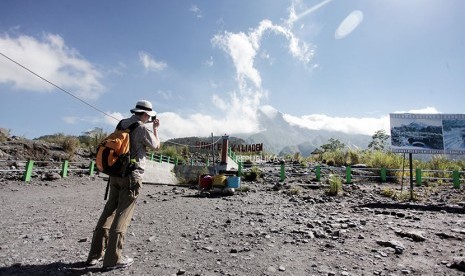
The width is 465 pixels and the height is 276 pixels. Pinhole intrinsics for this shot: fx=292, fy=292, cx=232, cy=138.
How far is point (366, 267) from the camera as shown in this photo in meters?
3.73

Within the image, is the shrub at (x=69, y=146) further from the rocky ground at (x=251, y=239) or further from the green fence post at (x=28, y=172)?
the rocky ground at (x=251, y=239)

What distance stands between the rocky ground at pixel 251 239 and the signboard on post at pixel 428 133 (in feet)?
11.0

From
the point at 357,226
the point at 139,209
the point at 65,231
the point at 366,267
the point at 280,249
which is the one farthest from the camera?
the point at 139,209

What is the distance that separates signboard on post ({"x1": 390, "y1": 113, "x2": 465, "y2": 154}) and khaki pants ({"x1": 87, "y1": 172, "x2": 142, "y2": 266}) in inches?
397

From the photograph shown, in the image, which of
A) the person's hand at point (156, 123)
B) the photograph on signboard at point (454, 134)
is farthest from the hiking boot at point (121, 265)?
the photograph on signboard at point (454, 134)

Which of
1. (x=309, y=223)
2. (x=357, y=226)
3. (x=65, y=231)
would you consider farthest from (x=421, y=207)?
(x=65, y=231)

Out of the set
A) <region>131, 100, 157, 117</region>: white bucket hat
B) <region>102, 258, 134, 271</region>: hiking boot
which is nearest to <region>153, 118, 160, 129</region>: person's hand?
<region>131, 100, 157, 117</region>: white bucket hat

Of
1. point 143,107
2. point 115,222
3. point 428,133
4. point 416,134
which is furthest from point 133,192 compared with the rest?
point 428,133

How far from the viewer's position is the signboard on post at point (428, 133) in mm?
10734

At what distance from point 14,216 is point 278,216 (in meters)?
6.07

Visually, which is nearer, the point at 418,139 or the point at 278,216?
the point at 278,216

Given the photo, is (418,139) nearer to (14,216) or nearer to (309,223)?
(309,223)

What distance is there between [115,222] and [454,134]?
40.0 ft

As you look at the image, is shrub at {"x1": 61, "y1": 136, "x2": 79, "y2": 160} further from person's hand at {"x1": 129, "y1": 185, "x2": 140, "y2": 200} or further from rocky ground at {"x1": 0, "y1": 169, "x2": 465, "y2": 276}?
person's hand at {"x1": 129, "y1": 185, "x2": 140, "y2": 200}
